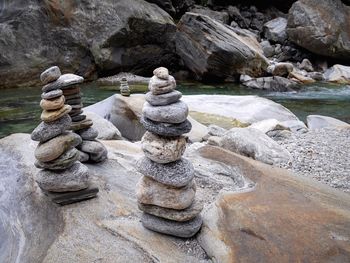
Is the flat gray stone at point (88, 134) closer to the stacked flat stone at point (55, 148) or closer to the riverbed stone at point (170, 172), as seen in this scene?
the stacked flat stone at point (55, 148)

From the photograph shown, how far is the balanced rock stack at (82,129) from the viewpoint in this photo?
4383 mm

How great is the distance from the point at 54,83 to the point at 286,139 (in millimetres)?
4254

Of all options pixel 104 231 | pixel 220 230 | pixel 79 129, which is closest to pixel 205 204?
pixel 220 230

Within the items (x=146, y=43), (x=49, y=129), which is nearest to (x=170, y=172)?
(x=49, y=129)

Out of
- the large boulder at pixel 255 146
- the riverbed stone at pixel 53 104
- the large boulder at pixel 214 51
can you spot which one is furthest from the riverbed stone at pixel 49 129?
the large boulder at pixel 214 51

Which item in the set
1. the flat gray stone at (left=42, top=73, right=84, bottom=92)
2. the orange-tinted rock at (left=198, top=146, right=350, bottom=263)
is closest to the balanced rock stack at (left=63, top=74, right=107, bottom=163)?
the flat gray stone at (left=42, top=73, right=84, bottom=92)

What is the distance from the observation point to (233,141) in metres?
5.41

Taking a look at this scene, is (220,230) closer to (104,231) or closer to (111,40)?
(104,231)

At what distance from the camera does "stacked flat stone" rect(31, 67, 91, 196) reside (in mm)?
3576

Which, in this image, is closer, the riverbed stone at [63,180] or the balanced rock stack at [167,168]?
the balanced rock stack at [167,168]

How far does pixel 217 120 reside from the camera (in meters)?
8.51

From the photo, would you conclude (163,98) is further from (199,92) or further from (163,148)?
(199,92)

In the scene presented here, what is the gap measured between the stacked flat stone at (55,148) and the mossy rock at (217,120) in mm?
4978

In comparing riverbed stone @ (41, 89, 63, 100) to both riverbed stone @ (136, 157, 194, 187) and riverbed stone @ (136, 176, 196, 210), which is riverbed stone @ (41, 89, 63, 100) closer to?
riverbed stone @ (136, 157, 194, 187)
